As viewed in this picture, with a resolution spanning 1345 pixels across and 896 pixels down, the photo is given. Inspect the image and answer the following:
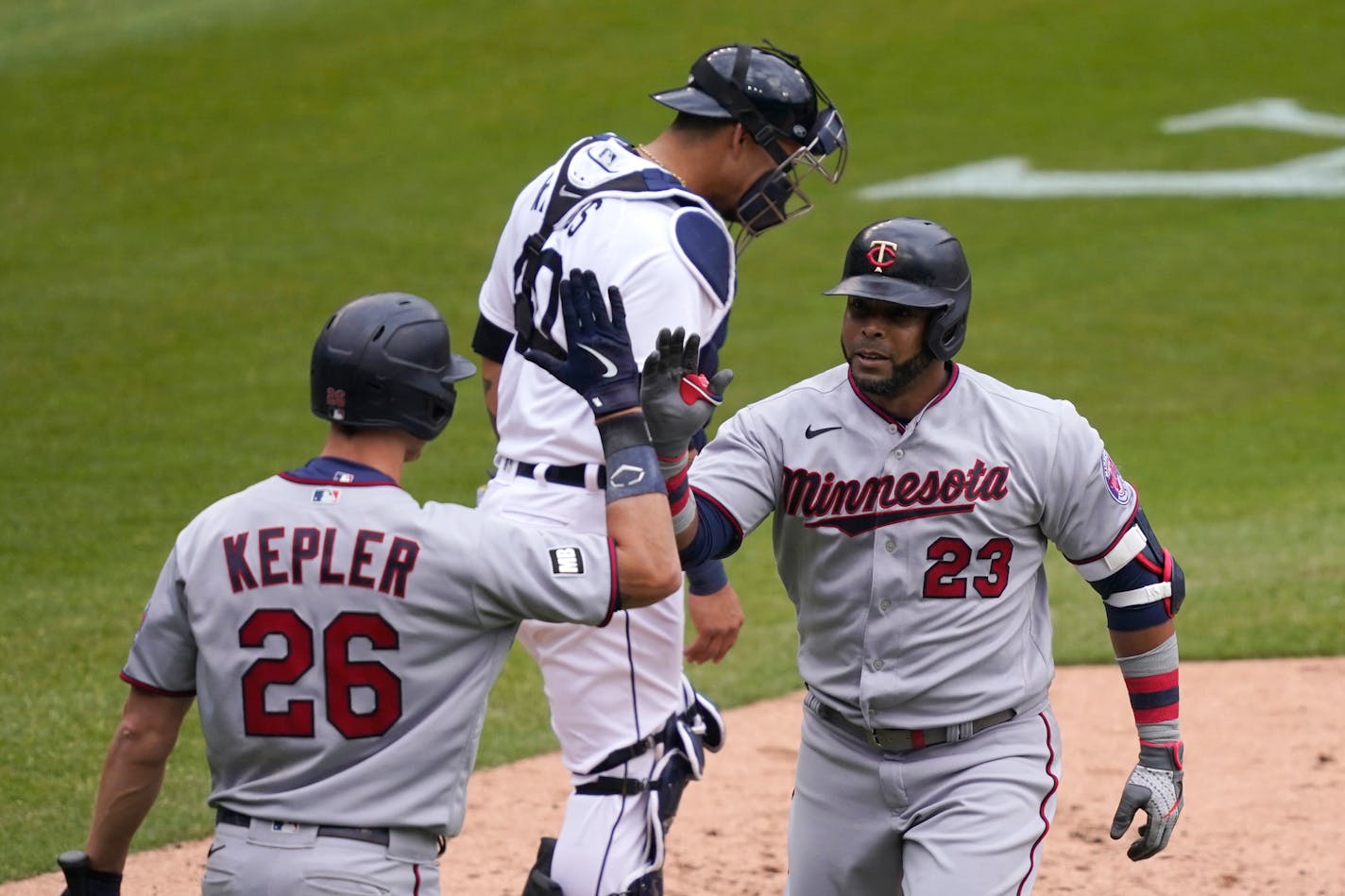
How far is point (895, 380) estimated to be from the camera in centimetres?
400

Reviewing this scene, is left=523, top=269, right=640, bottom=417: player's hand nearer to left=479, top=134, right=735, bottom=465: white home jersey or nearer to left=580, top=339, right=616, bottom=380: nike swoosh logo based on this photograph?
left=580, top=339, right=616, bottom=380: nike swoosh logo

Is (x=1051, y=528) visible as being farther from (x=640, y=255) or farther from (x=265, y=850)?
(x=265, y=850)

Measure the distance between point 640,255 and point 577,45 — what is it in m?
20.0

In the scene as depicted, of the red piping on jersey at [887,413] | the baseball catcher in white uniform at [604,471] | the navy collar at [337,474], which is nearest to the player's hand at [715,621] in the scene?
the baseball catcher in white uniform at [604,471]

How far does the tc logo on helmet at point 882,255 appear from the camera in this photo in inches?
159

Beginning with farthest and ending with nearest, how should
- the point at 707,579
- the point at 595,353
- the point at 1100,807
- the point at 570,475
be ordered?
the point at 1100,807, the point at 707,579, the point at 570,475, the point at 595,353

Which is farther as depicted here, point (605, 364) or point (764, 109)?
point (764, 109)

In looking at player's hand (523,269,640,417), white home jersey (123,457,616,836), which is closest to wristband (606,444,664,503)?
player's hand (523,269,640,417)

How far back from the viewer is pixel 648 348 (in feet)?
13.5

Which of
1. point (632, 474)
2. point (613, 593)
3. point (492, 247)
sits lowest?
point (492, 247)

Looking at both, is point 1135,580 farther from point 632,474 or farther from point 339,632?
point 339,632

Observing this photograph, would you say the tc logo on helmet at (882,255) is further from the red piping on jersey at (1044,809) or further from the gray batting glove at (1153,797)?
the gray batting glove at (1153,797)

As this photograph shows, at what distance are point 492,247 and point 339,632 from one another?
13888mm

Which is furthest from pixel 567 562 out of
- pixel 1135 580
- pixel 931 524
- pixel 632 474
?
pixel 1135 580
